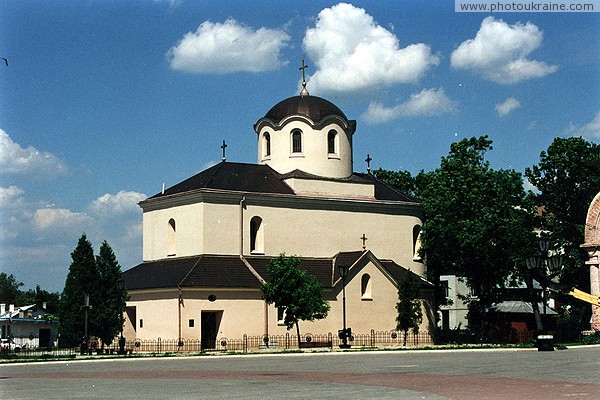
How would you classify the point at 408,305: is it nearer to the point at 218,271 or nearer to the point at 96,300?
the point at 218,271

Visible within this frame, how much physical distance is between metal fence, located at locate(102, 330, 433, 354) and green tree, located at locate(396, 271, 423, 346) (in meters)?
1.01

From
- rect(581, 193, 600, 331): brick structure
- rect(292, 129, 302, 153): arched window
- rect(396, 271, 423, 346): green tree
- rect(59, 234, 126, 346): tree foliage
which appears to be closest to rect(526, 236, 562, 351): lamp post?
rect(581, 193, 600, 331): brick structure

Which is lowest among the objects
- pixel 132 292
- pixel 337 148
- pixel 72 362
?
pixel 72 362

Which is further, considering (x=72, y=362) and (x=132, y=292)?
(x=132, y=292)

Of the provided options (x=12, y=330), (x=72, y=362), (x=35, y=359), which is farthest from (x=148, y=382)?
(x=12, y=330)

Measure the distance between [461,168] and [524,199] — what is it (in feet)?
18.4

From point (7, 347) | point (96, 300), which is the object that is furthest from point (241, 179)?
point (7, 347)

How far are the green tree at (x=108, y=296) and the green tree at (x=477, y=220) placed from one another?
69.7 ft

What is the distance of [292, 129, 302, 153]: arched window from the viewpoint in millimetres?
60781

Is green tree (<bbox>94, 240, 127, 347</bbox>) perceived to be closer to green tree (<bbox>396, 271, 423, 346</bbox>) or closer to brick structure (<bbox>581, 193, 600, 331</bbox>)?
green tree (<bbox>396, 271, 423, 346</bbox>)

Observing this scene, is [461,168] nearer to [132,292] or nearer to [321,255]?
[321,255]

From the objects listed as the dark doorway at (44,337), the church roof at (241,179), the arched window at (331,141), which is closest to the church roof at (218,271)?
the church roof at (241,179)

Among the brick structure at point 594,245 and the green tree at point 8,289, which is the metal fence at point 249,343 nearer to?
the brick structure at point 594,245

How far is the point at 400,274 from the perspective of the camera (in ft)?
195
